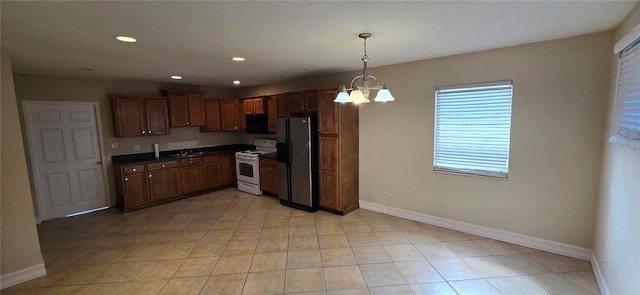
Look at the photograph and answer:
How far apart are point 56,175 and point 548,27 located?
23.3ft

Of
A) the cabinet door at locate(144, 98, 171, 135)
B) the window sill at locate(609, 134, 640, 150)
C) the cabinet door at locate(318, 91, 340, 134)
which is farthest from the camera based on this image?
the cabinet door at locate(144, 98, 171, 135)

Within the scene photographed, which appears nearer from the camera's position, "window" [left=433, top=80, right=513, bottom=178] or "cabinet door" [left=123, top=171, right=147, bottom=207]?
"window" [left=433, top=80, right=513, bottom=178]

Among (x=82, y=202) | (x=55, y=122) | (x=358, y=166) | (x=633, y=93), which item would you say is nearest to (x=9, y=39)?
(x=55, y=122)

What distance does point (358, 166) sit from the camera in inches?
186

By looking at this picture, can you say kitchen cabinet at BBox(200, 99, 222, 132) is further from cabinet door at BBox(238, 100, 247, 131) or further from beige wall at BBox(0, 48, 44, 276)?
beige wall at BBox(0, 48, 44, 276)

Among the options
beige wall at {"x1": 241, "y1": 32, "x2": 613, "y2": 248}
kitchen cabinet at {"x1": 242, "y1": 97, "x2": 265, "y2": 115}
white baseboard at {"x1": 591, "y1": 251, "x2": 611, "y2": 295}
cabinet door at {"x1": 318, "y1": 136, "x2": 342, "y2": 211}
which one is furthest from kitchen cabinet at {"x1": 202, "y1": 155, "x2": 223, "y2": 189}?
white baseboard at {"x1": 591, "y1": 251, "x2": 611, "y2": 295}

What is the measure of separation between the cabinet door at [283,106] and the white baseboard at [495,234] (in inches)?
92.6

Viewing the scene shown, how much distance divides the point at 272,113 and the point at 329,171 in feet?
6.74

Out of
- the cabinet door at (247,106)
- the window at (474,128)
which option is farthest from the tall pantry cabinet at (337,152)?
the cabinet door at (247,106)

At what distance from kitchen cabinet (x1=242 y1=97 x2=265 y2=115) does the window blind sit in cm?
518

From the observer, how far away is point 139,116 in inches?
206

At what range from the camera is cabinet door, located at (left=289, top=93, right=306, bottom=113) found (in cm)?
486

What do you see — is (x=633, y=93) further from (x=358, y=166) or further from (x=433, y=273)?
(x=358, y=166)

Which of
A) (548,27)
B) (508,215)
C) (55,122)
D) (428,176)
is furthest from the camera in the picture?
(55,122)
